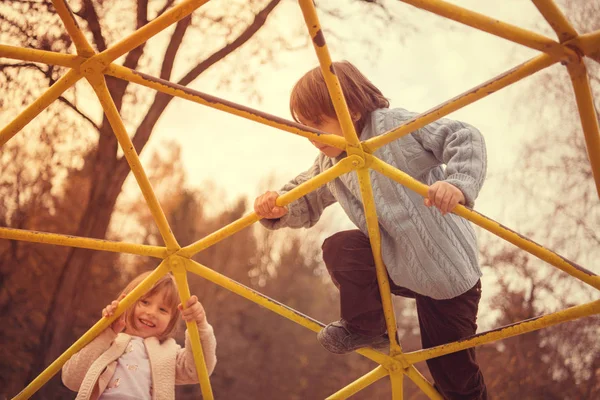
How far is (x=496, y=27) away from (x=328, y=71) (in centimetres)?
32

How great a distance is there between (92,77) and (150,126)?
1491 millimetres

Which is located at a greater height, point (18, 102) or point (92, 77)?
point (18, 102)

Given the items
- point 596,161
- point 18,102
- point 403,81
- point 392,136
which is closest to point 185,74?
point 18,102

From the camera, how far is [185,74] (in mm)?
2721

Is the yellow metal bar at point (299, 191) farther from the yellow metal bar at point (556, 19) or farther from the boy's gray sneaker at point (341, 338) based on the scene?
the yellow metal bar at point (556, 19)

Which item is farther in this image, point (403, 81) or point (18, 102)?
point (403, 81)

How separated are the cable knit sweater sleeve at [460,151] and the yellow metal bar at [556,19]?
32 centimetres

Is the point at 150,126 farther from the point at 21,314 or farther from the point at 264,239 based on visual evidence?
the point at 264,239

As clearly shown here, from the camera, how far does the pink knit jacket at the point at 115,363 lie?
4.91 feet

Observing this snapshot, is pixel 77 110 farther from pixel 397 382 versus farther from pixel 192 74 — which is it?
pixel 397 382

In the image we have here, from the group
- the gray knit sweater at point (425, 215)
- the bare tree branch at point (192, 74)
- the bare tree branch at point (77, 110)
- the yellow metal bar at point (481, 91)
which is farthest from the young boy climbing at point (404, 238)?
the bare tree branch at point (77, 110)

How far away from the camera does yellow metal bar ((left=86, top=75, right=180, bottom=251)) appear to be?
1181mm

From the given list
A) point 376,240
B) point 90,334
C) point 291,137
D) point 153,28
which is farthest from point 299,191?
point 291,137

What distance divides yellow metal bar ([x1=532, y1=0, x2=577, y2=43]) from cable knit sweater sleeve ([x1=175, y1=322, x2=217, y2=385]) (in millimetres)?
1086
